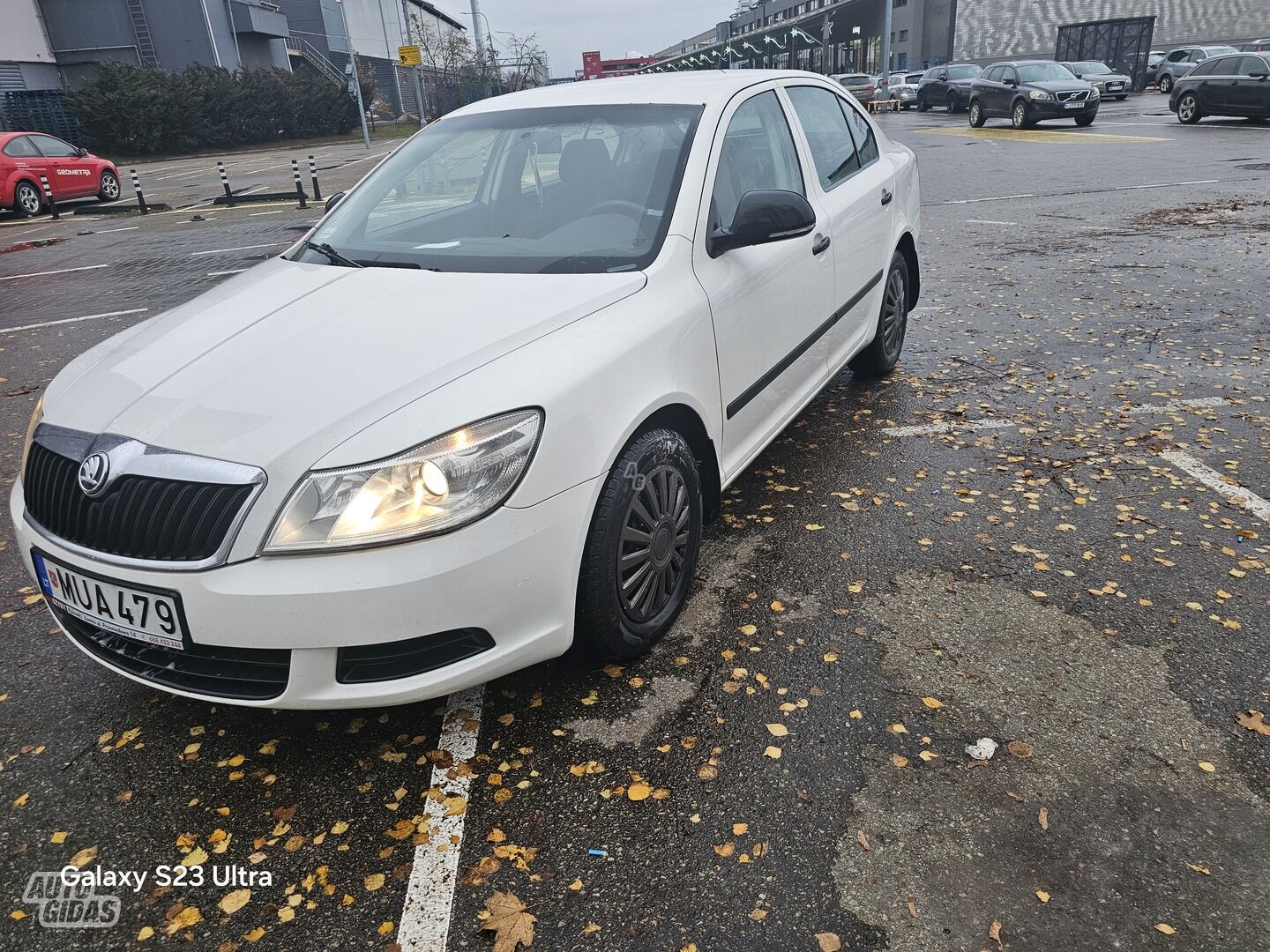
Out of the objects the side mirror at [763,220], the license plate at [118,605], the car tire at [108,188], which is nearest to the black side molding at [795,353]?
the side mirror at [763,220]

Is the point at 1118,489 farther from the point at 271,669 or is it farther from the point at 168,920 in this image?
the point at 168,920

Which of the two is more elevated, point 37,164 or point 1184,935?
point 37,164

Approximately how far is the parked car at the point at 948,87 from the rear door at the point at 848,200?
31.2m

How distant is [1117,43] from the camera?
37406 millimetres

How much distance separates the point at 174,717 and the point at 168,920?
2.73ft

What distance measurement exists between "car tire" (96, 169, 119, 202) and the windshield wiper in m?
19.6

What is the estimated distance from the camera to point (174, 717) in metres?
2.83

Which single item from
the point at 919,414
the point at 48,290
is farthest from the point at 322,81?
the point at 919,414

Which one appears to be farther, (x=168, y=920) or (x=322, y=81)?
(x=322, y=81)

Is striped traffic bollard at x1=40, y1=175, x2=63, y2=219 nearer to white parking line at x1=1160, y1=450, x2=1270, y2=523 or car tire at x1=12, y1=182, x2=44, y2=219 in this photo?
car tire at x1=12, y1=182, x2=44, y2=219

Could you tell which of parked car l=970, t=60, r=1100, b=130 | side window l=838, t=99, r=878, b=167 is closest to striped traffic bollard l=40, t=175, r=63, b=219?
side window l=838, t=99, r=878, b=167

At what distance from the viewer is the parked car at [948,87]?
32.9 metres

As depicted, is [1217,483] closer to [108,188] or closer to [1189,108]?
[108,188]

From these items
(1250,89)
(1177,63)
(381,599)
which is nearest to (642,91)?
(381,599)
